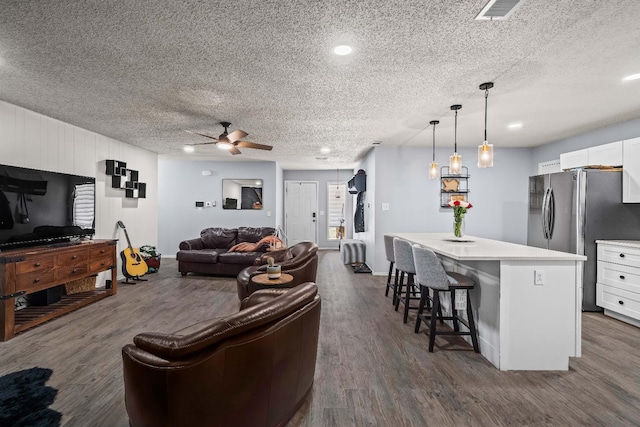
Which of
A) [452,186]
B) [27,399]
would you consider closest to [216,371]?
[27,399]

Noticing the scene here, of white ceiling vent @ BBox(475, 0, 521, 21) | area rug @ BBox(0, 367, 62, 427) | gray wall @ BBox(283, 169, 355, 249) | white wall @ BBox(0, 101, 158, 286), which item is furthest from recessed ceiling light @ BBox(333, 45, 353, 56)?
gray wall @ BBox(283, 169, 355, 249)

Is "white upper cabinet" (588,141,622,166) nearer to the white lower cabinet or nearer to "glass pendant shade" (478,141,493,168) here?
the white lower cabinet

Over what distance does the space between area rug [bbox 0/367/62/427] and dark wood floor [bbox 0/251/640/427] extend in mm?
57

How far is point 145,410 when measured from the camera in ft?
4.63

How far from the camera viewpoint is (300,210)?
392 inches

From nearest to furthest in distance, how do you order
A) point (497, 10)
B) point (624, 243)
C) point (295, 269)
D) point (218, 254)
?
point (497, 10) < point (624, 243) < point (295, 269) < point (218, 254)

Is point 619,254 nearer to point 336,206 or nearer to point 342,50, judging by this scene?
point 342,50

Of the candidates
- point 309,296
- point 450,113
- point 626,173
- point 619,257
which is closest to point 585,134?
point 626,173

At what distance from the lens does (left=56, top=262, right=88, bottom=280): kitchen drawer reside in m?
3.68

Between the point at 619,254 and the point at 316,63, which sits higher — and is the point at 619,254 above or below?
below

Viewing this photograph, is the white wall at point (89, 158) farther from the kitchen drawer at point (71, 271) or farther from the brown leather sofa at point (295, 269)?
the brown leather sofa at point (295, 269)

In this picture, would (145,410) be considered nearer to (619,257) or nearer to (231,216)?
(619,257)

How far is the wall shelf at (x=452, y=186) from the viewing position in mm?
6055

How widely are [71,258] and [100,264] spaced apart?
1.86ft
